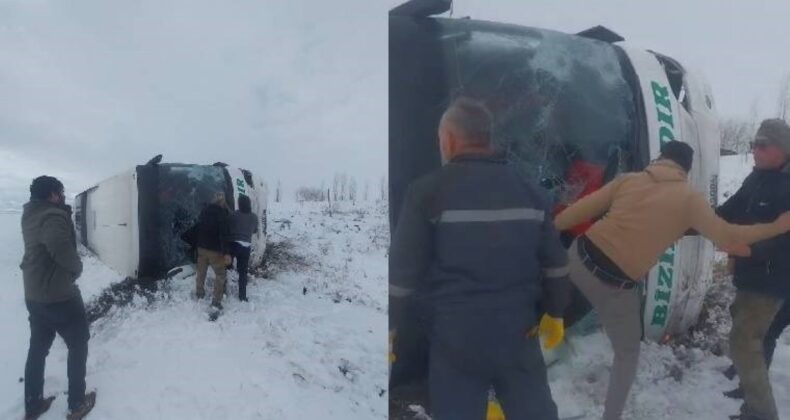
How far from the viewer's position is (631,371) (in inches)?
80.1

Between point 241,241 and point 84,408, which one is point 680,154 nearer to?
point 84,408

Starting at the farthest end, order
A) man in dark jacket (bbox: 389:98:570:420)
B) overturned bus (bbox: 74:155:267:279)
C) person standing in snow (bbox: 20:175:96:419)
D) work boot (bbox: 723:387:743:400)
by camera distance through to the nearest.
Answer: overturned bus (bbox: 74:155:267:279), person standing in snow (bbox: 20:175:96:419), work boot (bbox: 723:387:743:400), man in dark jacket (bbox: 389:98:570:420)

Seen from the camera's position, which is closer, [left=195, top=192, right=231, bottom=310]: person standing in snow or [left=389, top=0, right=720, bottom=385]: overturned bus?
[left=389, top=0, right=720, bottom=385]: overturned bus

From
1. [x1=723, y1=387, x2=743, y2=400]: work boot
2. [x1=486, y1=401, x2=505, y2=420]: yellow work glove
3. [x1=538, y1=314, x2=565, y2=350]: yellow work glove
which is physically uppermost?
Answer: [x1=538, y1=314, x2=565, y2=350]: yellow work glove

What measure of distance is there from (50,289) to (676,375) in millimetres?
3415

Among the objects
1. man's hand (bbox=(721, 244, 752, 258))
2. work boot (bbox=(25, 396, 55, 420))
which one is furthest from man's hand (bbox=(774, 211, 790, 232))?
work boot (bbox=(25, 396, 55, 420))

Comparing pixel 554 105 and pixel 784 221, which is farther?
pixel 554 105

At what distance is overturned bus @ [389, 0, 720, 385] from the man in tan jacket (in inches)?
2.4

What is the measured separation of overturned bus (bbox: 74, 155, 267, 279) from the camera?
684 centimetres

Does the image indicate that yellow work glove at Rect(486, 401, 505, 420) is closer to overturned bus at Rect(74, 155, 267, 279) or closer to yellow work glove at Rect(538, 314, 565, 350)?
yellow work glove at Rect(538, 314, 565, 350)

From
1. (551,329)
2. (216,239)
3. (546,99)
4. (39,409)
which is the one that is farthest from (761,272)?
(216,239)

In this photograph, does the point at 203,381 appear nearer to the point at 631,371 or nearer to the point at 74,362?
the point at 74,362

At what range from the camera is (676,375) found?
→ 216cm

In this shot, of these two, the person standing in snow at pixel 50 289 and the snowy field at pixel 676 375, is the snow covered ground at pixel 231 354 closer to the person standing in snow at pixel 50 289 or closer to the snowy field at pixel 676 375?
the person standing in snow at pixel 50 289
